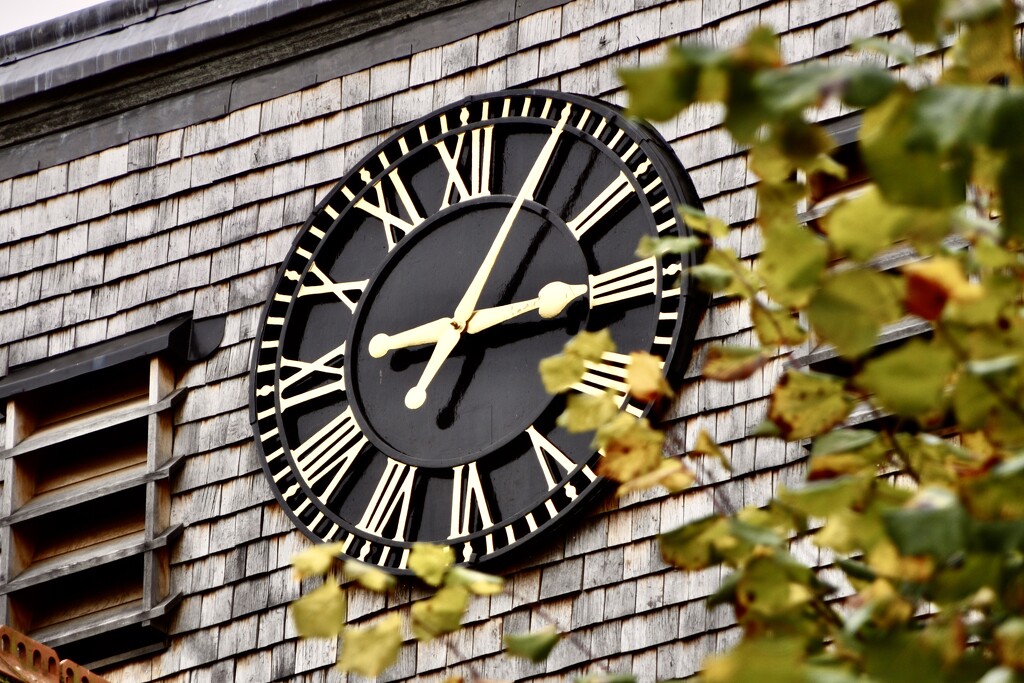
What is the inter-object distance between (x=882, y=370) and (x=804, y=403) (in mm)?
542

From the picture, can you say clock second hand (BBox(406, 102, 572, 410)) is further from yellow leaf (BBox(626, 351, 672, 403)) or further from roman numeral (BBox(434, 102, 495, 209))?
yellow leaf (BBox(626, 351, 672, 403))

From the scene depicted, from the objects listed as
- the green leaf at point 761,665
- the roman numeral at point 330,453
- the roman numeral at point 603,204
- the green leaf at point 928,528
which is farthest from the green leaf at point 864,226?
the roman numeral at point 330,453

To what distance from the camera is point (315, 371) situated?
743 cm

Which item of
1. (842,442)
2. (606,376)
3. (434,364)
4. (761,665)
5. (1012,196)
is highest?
(434,364)

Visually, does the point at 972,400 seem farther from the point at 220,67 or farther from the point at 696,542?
the point at 220,67

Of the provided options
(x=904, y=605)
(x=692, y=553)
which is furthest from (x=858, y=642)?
(x=692, y=553)

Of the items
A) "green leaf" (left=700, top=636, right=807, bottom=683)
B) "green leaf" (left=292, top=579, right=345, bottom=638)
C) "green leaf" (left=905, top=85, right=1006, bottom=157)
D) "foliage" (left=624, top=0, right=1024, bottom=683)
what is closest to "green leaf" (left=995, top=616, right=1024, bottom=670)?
"foliage" (left=624, top=0, right=1024, bottom=683)

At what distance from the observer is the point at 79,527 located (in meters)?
7.96

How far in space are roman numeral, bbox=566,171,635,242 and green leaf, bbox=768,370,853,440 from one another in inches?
141

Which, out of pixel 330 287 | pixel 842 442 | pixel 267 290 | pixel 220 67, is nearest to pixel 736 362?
pixel 842 442

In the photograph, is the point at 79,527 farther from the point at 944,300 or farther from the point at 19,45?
the point at 944,300

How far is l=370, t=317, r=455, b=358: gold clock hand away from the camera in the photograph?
7.14 m

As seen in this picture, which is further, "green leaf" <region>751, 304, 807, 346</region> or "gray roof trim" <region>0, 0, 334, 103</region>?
"gray roof trim" <region>0, 0, 334, 103</region>

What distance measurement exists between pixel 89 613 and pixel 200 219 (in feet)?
5.47
